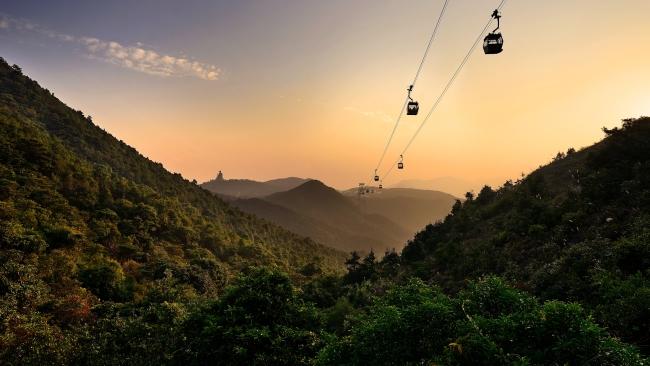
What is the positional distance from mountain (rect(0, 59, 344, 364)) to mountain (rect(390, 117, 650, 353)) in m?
20.4

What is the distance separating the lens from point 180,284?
1721 inches

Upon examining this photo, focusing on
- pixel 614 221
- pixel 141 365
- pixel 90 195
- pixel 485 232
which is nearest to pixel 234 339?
pixel 141 365

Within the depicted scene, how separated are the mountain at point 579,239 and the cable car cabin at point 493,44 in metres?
10.2

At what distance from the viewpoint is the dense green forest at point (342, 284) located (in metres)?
10.9

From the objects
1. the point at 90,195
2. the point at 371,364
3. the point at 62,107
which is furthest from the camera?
the point at 62,107

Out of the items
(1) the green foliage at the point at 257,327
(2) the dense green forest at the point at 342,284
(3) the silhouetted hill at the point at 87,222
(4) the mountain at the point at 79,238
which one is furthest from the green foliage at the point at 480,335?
(3) the silhouetted hill at the point at 87,222

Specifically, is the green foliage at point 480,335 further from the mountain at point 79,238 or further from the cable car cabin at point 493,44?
the mountain at point 79,238

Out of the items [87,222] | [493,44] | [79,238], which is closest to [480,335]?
[493,44]

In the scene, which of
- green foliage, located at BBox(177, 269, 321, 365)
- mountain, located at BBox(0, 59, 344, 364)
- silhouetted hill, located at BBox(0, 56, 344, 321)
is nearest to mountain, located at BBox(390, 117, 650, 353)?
green foliage, located at BBox(177, 269, 321, 365)

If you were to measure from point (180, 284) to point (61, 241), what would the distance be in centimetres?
1291

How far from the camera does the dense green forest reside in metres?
10.9

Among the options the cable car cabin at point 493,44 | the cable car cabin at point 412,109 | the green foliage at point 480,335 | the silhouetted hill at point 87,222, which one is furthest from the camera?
the silhouetted hill at point 87,222

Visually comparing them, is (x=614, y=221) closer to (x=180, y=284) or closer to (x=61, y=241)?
(x=180, y=284)

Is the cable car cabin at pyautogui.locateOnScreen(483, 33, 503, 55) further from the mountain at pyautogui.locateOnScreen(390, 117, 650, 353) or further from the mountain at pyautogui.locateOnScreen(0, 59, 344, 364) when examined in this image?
the mountain at pyautogui.locateOnScreen(0, 59, 344, 364)
